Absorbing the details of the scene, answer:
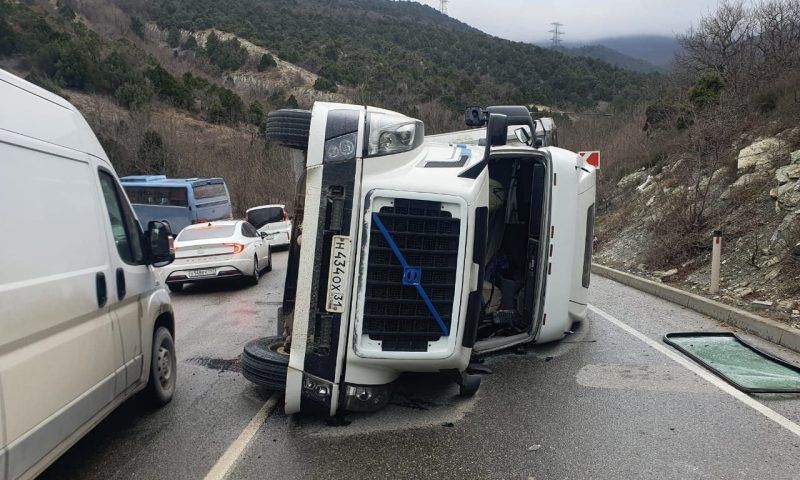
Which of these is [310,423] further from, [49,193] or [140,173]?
[140,173]

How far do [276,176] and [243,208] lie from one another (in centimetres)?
290

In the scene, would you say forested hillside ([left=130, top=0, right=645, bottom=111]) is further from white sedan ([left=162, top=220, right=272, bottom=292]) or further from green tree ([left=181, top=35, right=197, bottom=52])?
white sedan ([left=162, top=220, right=272, bottom=292])

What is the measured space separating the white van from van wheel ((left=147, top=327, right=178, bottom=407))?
237 millimetres

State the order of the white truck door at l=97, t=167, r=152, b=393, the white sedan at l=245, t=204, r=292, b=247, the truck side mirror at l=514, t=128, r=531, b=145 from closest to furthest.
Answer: the white truck door at l=97, t=167, r=152, b=393
the truck side mirror at l=514, t=128, r=531, b=145
the white sedan at l=245, t=204, r=292, b=247

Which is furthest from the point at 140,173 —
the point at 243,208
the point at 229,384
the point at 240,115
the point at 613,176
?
the point at 229,384

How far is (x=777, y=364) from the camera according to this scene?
613cm

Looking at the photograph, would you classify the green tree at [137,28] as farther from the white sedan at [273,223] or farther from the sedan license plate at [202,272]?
the sedan license plate at [202,272]

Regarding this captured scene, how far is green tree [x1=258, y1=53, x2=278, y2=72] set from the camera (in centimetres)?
7106

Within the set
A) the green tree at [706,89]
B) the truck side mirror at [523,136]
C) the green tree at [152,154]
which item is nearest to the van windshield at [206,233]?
Answer: the truck side mirror at [523,136]

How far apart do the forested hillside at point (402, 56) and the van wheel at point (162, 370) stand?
43050 mm

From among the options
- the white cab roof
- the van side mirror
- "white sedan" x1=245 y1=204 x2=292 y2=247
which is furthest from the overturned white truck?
"white sedan" x1=245 y1=204 x2=292 y2=247

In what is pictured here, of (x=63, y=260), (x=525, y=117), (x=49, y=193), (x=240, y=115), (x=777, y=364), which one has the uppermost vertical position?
(x=240, y=115)

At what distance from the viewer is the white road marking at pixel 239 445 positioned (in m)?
3.91

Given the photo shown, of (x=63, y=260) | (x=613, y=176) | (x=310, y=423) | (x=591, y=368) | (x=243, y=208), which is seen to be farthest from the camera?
(x=243, y=208)
